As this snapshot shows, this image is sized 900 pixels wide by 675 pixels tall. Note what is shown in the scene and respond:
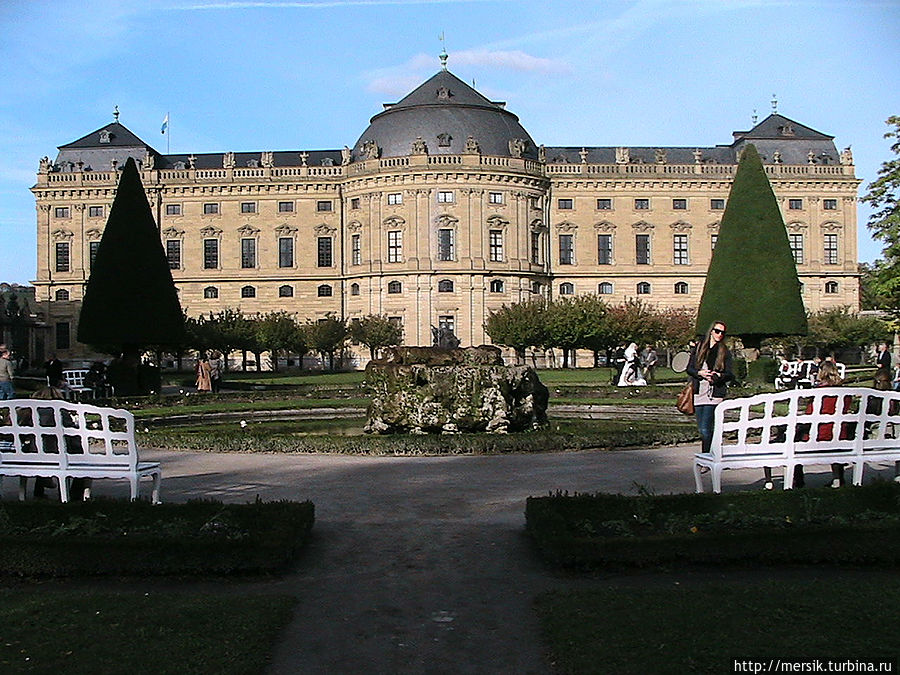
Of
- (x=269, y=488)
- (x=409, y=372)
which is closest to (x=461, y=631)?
(x=269, y=488)

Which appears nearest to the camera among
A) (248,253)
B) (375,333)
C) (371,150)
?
(375,333)

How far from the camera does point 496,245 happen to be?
62.5 metres

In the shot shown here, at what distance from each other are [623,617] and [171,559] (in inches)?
125

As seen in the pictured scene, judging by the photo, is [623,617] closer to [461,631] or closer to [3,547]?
[461,631]

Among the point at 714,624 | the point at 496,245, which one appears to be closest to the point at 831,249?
the point at 496,245

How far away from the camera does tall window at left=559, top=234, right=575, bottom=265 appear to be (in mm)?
66562

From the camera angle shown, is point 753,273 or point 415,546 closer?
point 415,546

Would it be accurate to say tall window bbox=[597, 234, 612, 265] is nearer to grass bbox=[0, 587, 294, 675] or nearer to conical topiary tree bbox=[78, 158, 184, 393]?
conical topiary tree bbox=[78, 158, 184, 393]

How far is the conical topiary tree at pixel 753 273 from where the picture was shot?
33250 millimetres

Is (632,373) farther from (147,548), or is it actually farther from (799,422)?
(147,548)

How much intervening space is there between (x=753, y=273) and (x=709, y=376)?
25.2 metres

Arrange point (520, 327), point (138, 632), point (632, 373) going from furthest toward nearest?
point (520, 327) → point (632, 373) → point (138, 632)

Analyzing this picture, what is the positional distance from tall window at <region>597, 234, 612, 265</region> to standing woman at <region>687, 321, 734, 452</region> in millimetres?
57978

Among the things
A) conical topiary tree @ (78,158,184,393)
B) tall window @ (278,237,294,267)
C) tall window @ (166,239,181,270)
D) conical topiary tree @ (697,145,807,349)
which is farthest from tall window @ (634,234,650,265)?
conical topiary tree @ (78,158,184,393)
